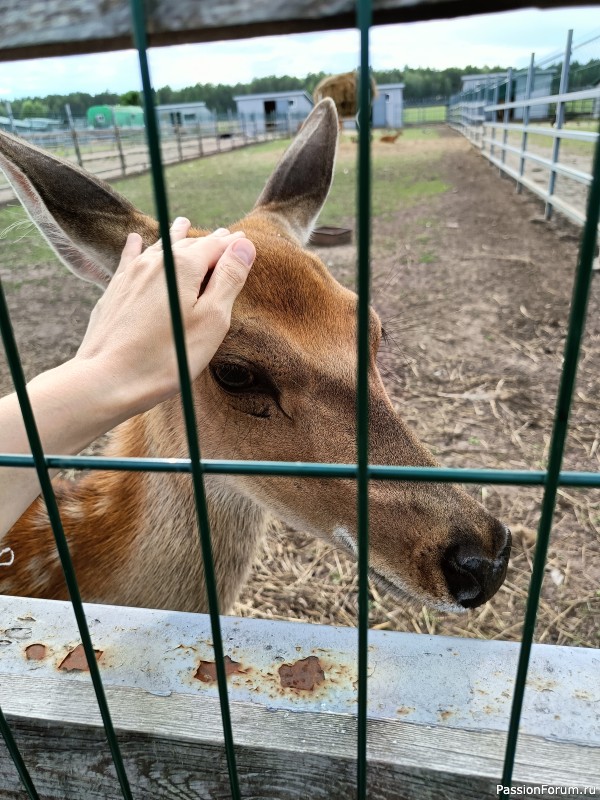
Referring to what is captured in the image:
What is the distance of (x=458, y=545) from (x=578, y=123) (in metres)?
11.3

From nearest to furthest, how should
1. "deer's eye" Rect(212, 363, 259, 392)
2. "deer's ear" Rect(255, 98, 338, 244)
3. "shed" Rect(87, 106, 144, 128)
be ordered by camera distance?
"deer's eye" Rect(212, 363, 259, 392) → "deer's ear" Rect(255, 98, 338, 244) → "shed" Rect(87, 106, 144, 128)

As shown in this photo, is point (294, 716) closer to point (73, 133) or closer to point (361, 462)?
point (361, 462)

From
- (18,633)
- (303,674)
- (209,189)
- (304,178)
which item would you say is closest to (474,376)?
(304,178)

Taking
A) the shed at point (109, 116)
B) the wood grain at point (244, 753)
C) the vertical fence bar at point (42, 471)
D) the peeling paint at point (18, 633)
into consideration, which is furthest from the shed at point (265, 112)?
the vertical fence bar at point (42, 471)

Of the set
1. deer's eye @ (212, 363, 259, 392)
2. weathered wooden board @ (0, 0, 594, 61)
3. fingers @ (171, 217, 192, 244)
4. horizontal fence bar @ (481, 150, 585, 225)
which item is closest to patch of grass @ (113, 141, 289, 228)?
horizontal fence bar @ (481, 150, 585, 225)

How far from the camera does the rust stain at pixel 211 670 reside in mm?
1459

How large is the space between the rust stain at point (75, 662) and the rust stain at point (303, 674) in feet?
1.49

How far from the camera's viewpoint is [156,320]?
1431 mm

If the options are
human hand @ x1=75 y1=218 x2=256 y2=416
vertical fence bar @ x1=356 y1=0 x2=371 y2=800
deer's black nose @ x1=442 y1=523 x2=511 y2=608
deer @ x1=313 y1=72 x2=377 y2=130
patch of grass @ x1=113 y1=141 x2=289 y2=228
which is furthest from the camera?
deer @ x1=313 y1=72 x2=377 y2=130

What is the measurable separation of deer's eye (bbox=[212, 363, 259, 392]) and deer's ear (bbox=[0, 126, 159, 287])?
0.59 m

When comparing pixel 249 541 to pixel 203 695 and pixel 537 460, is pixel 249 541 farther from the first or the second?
pixel 537 460

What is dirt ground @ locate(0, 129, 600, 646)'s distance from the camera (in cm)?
327

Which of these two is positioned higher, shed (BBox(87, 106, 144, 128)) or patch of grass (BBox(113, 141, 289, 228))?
shed (BBox(87, 106, 144, 128))

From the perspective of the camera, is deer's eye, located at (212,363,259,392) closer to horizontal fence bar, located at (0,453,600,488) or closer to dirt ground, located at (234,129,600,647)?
horizontal fence bar, located at (0,453,600,488)
